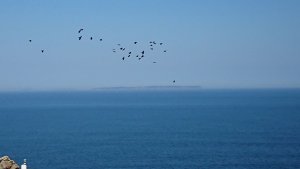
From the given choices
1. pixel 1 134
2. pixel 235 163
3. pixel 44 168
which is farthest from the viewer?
pixel 1 134

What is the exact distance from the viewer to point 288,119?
183000 mm

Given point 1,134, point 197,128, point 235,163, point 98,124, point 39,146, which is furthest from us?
point 98,124

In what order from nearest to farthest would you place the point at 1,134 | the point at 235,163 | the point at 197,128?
the point at 235,163, the point at 1,134, the point at 197,128

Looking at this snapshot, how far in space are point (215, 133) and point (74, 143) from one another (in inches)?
1598

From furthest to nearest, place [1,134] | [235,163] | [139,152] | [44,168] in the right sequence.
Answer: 1. [1,134]
2. [139,152]
3. [235,163]
4. [44,168]

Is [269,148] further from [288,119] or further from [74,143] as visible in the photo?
[288,119]

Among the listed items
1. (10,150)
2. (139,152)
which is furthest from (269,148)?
(10,150)

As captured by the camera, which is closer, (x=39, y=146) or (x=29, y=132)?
(x=39, y=146)

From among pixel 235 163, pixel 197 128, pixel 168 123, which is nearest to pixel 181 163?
pixel 235 163

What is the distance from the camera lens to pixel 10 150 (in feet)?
360

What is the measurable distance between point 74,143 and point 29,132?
30251 millimetres

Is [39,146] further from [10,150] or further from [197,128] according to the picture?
[197,128]

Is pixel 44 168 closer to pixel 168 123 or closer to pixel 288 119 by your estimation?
pixel 168 123

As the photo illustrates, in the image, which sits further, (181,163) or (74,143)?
(74,143)
